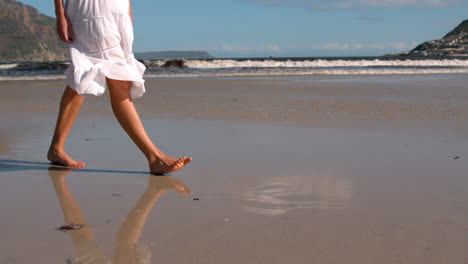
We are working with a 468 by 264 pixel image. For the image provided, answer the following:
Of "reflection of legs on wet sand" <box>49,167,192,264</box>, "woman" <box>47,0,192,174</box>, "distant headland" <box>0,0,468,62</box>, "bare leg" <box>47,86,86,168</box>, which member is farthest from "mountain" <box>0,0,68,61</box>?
"reflection of legs on wet sand" <box>49,167,192,264</box>

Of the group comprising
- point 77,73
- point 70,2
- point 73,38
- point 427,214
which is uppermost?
point 70,2

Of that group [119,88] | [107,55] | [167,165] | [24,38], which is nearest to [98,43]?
[107,55]

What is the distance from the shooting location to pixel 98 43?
8.78ft

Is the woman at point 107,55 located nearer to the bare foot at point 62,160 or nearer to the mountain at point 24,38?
the bare foot at point 62,160

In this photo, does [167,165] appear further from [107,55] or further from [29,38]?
[29,38]

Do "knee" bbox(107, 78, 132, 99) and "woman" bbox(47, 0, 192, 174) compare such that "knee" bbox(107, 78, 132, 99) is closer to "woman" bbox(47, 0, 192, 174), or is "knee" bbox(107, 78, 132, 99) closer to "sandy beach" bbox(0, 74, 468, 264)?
"woman" bbox(47, 0, 192, 174)

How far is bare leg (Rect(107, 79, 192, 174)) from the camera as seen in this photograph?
2.72 meters

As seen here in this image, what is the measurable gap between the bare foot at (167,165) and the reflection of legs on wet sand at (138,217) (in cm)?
5

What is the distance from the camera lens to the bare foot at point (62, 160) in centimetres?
293

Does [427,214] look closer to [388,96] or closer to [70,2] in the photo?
[70,2]

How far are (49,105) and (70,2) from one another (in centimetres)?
441

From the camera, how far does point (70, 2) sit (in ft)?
8.83

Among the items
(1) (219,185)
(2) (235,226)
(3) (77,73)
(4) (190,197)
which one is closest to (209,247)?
(2) (235,226)

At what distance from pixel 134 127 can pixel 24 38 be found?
344ft
